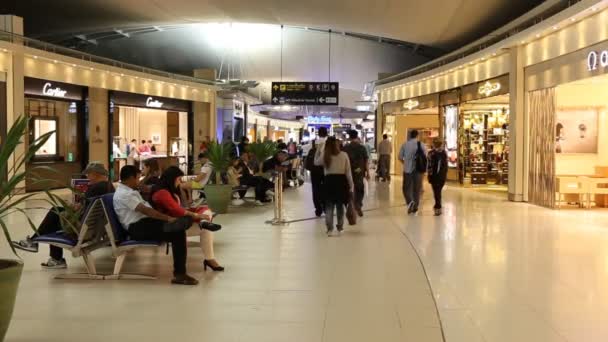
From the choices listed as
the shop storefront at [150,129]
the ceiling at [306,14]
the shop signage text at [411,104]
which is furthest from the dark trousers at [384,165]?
the shop storefront at [150,129]

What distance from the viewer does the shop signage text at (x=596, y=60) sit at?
9417 mm

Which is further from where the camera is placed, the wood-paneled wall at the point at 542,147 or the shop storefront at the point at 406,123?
the shop storefront at the point at 406,123

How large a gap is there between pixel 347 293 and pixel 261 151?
27.5 ft

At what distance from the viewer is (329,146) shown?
27.6 feet

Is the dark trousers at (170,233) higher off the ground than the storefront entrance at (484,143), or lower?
lower

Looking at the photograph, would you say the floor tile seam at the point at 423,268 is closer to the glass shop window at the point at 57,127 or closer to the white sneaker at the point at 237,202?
the white sneaker at the point at 237,202

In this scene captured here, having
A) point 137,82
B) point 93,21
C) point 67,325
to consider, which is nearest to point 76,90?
point 137,82

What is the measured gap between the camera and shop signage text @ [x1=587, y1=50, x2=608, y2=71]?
9.42 meters

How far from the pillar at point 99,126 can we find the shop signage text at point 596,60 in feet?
43.0

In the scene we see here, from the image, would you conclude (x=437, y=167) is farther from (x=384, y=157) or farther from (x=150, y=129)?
(x=150, y=129)

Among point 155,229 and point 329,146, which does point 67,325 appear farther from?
point 329,146

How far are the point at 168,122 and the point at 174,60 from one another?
5.42 m

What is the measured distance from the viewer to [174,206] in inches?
223

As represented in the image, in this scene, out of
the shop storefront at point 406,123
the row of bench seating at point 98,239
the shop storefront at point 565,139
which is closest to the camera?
the row of bench seating at point 98,239
